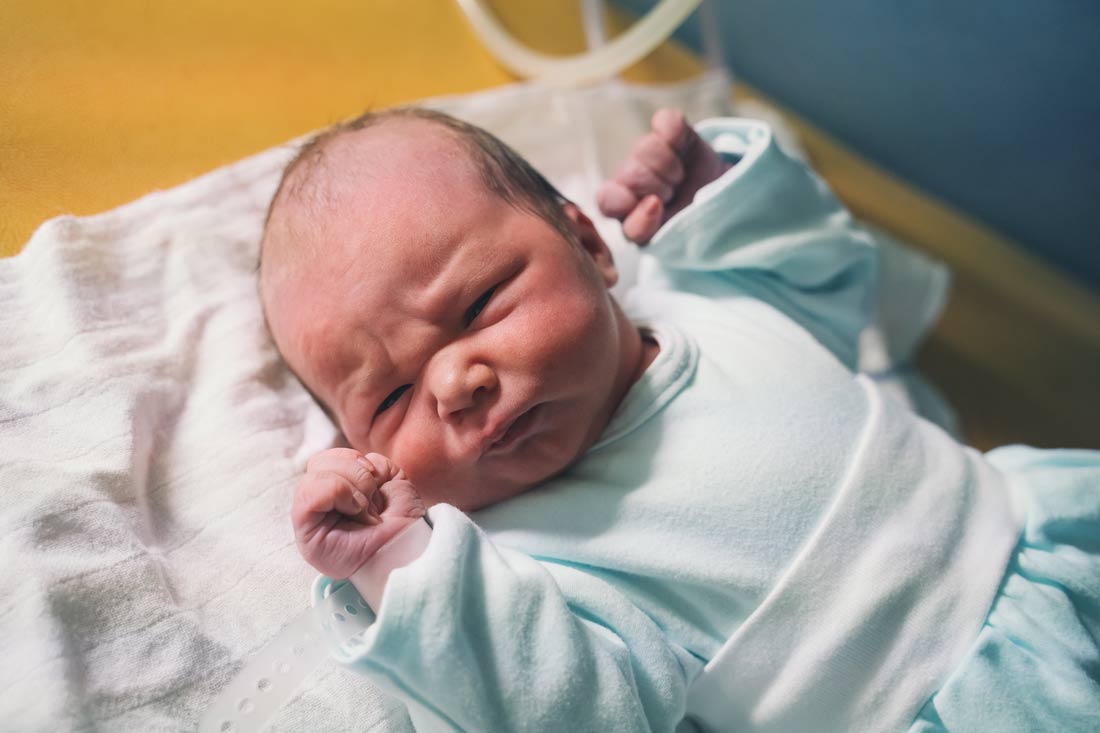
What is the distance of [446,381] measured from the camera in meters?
0.68

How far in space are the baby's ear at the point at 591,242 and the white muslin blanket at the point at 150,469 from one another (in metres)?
0.34

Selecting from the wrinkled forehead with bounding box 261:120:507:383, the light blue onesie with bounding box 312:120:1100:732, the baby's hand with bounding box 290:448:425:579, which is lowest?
the light blue onesie with bounding box 312:120:1100:732

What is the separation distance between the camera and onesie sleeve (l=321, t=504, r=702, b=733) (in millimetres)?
599

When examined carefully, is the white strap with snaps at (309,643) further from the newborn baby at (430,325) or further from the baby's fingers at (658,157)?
the baby's fingers at (658,157)

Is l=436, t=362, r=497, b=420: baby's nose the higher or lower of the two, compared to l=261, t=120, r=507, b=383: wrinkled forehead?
lower

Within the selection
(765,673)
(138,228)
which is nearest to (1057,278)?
(765,673)

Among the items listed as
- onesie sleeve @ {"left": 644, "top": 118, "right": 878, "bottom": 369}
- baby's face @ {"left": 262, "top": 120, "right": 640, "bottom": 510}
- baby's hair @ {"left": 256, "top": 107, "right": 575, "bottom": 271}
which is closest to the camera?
baby's face @ {"left": 262, "top": 120, "right": 640, "bottom": 510}

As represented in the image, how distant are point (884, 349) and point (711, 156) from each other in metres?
0.50

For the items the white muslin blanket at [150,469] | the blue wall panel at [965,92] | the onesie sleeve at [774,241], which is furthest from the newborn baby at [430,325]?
the blue wall panel at [965,92]

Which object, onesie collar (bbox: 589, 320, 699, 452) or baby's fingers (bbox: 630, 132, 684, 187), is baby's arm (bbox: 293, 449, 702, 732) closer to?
onesie collar (bbox: 589, 320, 699, 452)

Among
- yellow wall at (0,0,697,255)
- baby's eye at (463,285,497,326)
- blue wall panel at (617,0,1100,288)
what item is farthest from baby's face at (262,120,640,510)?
blue wall panel at (617,0,1100,288)

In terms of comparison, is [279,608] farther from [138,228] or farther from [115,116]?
[115,116]

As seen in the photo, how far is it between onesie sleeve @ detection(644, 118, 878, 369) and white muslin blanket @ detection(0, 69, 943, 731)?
1.58ft

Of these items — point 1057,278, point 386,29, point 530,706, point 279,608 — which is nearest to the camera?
point 530,706
